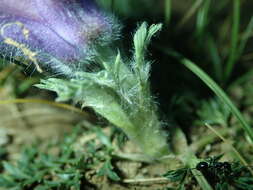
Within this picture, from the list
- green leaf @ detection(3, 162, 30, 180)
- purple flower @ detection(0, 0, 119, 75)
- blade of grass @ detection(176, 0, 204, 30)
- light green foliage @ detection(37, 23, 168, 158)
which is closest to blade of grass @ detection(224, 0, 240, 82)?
blade of grass @ detection(176, 0, 204, 30)

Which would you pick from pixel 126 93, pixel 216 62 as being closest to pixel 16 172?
pixel 126 93

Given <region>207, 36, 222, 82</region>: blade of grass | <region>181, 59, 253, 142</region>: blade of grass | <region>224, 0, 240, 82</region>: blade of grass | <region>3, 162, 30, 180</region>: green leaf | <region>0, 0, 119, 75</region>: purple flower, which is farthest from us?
<region>207, 36, 222, 82</region>: blade of grass

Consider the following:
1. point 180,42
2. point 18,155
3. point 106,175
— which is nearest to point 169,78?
point 180,42

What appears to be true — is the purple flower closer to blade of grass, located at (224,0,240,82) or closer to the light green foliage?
the light green foliage

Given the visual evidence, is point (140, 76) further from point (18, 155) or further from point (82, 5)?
point (18, 155)

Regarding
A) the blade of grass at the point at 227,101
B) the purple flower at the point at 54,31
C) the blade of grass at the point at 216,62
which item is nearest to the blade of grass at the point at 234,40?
the blade of grass at the point at 216,62

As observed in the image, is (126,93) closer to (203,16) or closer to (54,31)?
(54,31)
